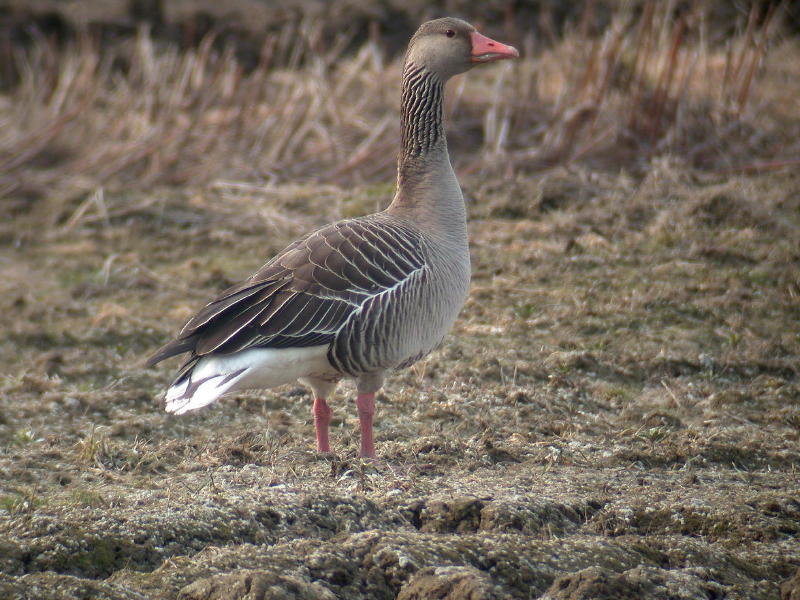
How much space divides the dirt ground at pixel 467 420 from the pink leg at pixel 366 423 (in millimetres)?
116

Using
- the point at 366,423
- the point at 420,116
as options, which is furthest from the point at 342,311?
the point at 420,116

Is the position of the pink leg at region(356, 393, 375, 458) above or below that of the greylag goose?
below

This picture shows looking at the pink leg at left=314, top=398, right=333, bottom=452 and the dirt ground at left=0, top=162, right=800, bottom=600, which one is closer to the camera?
the dirt ground at left=0, top=162, right=800, bottom=600

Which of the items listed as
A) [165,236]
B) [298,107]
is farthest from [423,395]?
[298,107]

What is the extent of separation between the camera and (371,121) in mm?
10070

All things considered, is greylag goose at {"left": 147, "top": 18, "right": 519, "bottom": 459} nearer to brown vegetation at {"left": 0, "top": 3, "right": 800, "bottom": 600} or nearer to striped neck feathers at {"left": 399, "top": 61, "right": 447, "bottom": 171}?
striped neck feathers at {"left": 399, "top": 61, "right": 447, "bottom": 171}

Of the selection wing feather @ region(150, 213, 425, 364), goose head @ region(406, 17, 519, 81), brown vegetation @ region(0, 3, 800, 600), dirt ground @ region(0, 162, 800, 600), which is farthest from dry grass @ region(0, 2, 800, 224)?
wing feather @ region(150, 213, 425, 364)

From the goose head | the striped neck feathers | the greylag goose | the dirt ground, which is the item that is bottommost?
the dirt ground

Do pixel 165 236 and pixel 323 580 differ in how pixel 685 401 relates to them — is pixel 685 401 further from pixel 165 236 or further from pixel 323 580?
pixel 165 236

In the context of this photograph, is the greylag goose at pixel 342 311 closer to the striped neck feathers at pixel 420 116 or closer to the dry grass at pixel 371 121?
the striped neck feathers at pixel 420 116

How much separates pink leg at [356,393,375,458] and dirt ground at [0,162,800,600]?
0.12m

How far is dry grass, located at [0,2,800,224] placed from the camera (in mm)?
9289

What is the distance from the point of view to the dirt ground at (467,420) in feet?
10.6

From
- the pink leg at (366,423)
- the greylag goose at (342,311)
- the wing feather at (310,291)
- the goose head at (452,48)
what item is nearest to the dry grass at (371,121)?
the goose head at (452,48)
